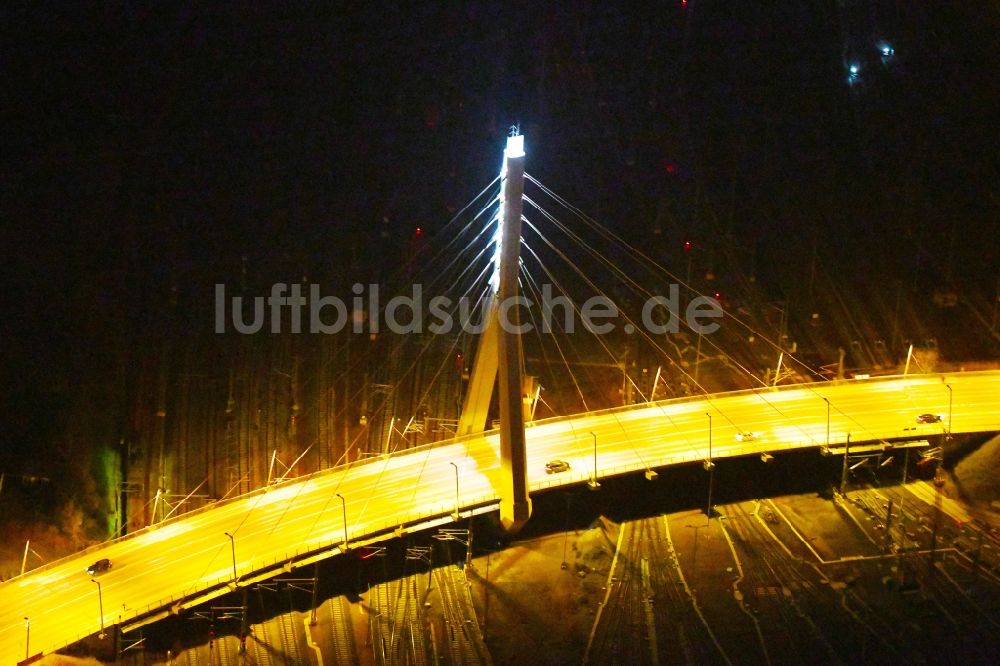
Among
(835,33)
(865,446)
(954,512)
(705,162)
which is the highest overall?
(835,33)

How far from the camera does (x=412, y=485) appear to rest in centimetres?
1797

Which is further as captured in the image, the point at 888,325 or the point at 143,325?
the point at 888,325

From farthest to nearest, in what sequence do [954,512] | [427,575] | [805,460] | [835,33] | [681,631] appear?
1. [835,33]
2. [805,460]
3. [954,512]
4. [427,575]
5. [681,631]

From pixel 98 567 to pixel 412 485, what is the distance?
21.1 feet

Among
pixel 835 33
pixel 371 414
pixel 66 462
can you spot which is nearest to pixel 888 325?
pixel 835 33

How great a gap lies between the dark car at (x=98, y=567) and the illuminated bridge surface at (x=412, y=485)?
202 mm

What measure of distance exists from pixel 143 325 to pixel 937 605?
19.2 metres

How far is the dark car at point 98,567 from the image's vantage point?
15.8 metres

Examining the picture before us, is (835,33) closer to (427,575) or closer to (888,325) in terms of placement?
(888,325)

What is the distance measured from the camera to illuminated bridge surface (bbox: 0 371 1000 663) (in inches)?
597

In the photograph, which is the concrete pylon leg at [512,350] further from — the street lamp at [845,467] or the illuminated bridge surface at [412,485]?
the street lamp at [845,467]

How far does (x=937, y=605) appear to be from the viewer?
643 inches

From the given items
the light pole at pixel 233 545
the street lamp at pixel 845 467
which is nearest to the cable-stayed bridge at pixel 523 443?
the light pole at pixel 233 545

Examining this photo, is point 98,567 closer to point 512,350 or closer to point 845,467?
point 512,350
